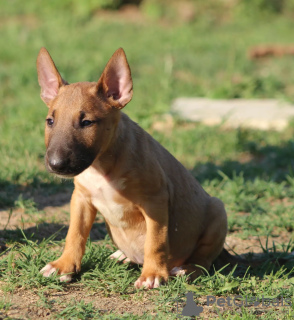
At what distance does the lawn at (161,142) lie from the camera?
12.7ft

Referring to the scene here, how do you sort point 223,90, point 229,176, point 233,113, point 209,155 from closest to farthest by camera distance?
point 229,176, point 209,155, point 233,113, point 223,90

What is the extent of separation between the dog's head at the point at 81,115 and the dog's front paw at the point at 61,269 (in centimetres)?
74

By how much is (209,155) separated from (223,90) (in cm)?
260

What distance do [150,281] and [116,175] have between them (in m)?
0.73

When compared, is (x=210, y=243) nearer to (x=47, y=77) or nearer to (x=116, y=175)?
(x=116, y=175)

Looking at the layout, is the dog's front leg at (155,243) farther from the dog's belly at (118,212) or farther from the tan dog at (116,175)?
the dog's belly at (118,212)

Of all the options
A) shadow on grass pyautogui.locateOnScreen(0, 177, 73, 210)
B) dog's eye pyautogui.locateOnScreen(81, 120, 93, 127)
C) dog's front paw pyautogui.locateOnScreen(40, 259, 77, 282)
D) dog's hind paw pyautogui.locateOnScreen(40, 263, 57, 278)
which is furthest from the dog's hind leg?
shadow on grass pyautogui.locateOnScreen(0, 177, 73, 210)

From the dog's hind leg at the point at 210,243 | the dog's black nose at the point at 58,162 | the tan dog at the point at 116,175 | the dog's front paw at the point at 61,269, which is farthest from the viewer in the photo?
the dog's hind leg at the point at 210,243

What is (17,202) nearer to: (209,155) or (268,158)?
(209,155)

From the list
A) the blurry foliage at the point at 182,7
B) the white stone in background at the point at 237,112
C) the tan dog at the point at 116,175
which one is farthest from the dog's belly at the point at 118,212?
the blurry foliage at the point at 182,7

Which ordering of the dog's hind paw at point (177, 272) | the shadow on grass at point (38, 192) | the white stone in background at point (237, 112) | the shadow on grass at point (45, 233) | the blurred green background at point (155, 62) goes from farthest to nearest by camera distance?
1. the white stone in background at point (237, 112)
2. the blurred green background at point (155, 62)
3. the shadow on grass at point (38, 192)
4. the shadow on grass at point (45, 233)
5. the dog's hind paw at point (177, 272)

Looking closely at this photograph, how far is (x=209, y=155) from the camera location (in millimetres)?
7324

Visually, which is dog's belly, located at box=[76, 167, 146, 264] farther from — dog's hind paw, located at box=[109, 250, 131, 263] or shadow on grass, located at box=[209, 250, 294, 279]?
shadow on grass, located at box=[209, 250, 294, 279]

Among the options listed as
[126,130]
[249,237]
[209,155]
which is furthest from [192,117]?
[126,130]
